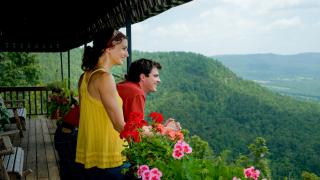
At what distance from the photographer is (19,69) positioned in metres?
22.0

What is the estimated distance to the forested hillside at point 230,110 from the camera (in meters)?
26.9

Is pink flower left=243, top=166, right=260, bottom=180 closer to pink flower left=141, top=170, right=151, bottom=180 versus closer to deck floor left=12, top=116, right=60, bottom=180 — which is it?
pink flower left=141, top=170, right=151, bottom=180

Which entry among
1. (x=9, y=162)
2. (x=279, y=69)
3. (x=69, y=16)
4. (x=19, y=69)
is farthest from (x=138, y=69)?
(x=279, y=69)

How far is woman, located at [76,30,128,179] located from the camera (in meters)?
1.59

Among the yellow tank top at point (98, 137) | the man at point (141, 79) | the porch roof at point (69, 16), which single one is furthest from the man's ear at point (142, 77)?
the porch roof at point (69, 16)

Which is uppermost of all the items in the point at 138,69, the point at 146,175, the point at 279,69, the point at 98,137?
the point at 138,69

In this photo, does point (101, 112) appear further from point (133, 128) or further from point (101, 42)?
point (101, 42)

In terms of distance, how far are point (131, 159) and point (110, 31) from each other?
514 mm

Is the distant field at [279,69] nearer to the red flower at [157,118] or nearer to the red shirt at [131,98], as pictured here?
the red shirt at [131,98]

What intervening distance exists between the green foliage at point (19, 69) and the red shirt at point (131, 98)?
1874 centimetres

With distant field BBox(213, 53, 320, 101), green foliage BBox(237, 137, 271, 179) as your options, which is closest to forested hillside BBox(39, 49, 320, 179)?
green foliage BBox(237, 137, 271, 179)

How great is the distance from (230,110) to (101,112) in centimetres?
3530

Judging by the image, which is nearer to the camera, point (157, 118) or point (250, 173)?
point (250, 173)

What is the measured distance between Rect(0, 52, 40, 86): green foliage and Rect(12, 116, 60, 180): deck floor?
43.1ft
